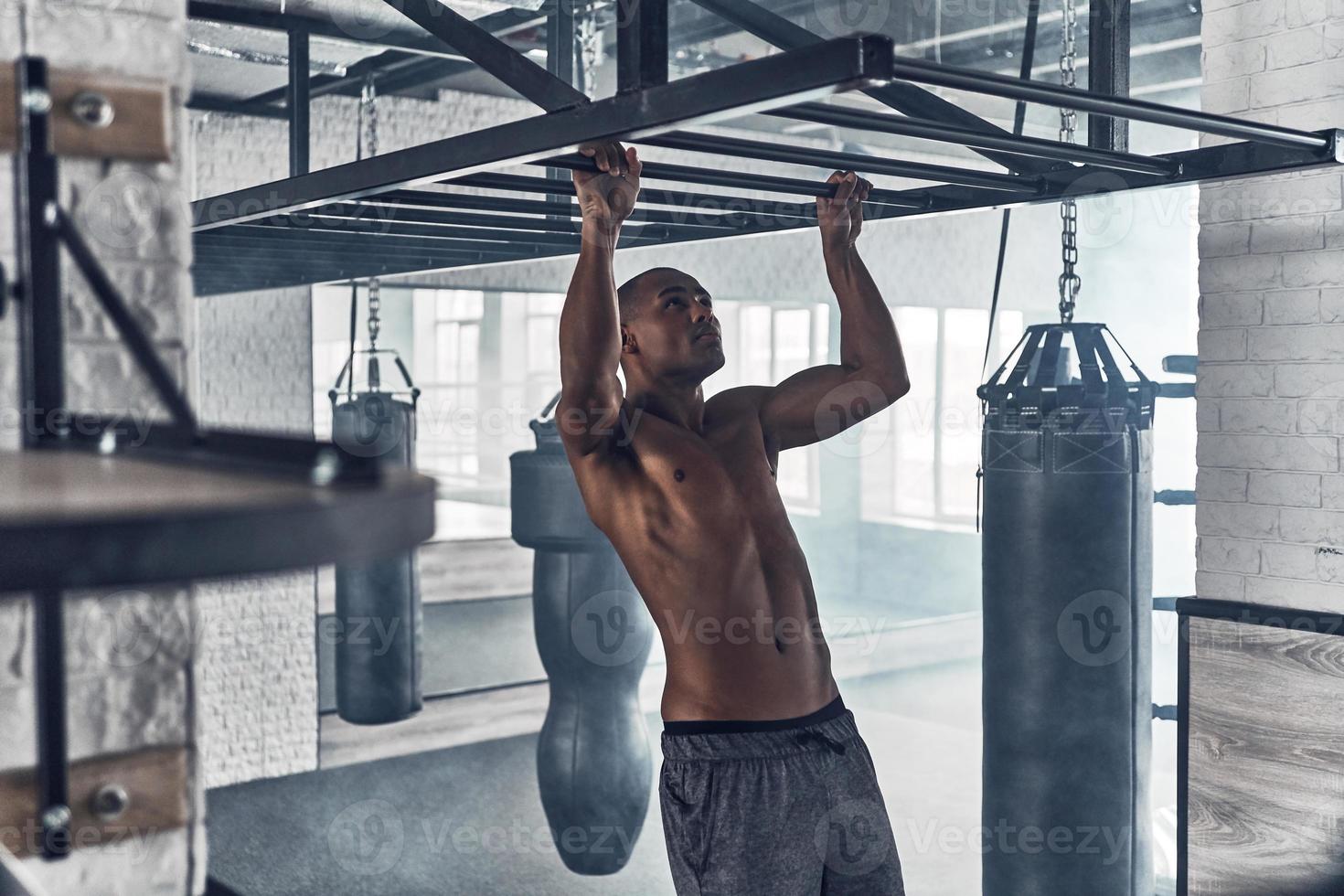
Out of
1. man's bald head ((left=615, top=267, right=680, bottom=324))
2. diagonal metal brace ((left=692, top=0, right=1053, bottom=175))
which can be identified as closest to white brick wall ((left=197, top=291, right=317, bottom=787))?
man's bald head ((left=615, top=267, right=680, bottom=324))

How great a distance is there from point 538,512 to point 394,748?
2259mm

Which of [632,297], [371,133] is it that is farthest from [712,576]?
[371,133]

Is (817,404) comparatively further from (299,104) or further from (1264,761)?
(299,104)

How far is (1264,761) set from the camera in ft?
9.12

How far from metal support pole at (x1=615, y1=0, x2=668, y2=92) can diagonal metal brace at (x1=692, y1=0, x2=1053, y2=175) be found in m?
0.58

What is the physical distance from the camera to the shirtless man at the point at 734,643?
92.0 inches

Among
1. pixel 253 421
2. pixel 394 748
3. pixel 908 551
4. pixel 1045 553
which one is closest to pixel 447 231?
pixel 1045 553

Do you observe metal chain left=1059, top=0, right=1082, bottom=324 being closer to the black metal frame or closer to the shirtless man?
the shirtless man

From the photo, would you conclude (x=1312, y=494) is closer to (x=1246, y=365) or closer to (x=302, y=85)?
(x=1246, y=365)

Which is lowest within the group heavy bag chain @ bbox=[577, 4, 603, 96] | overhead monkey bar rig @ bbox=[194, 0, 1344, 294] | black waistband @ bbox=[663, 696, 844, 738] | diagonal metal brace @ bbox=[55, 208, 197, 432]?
black waistband @ bbox=[663, 696, 844, 738]

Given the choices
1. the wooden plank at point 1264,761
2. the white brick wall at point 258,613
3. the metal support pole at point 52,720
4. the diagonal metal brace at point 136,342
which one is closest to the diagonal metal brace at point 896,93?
the wooden plank at point 1264,761

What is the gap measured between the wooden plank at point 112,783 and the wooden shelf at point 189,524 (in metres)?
0.53

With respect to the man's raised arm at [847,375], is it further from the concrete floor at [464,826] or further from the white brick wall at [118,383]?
the concrete floor at [464,826]

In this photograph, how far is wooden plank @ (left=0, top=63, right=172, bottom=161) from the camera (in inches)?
40.3
